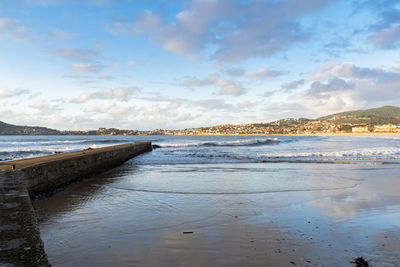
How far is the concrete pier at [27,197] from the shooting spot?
9.66ft

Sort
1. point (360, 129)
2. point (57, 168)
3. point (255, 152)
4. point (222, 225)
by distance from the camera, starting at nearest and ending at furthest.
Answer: point (222, 225), point (57, 168), point (255, 152), point (360, 129)

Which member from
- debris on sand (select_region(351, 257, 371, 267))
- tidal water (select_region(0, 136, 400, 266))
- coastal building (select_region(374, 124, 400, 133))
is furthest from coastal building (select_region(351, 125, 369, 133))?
debris on sand (select_region(351, 257, 371, 267))

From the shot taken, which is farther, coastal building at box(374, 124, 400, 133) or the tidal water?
coastal building at box(374, 124, 400, 133)

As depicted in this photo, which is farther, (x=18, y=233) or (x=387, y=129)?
(x=387, y=129)

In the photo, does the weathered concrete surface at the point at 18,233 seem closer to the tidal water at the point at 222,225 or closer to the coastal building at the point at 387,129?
the tidal water at the point at 222,225

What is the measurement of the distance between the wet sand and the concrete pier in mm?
465

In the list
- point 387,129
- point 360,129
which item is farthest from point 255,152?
point 387,129

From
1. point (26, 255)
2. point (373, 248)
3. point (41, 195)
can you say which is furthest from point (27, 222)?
point (373, 248)

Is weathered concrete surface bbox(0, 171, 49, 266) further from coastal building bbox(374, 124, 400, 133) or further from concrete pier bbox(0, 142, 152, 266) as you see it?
coastal building bbox(374, 124, 400, 133)

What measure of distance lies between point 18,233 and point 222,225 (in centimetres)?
311

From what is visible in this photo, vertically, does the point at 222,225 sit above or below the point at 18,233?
below

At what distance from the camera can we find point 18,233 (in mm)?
3486

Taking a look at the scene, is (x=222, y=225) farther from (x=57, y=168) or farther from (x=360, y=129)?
(x=360, y=129)

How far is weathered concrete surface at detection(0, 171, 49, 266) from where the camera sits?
2830mm
